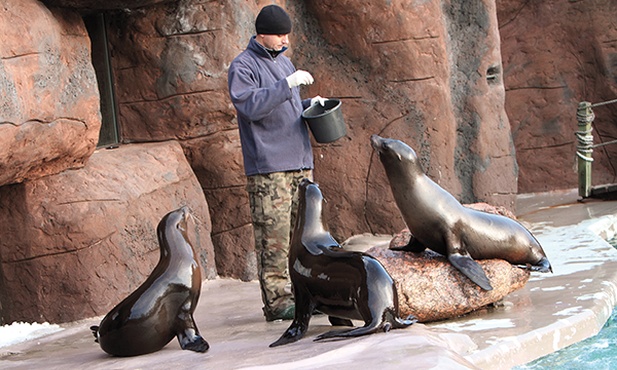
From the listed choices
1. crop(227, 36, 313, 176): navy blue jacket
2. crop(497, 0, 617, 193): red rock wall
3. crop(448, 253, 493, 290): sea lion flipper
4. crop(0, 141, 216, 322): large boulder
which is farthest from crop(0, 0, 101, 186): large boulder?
crop(497, 0, 617, 193): red rock wall

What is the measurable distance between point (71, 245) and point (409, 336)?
285cm

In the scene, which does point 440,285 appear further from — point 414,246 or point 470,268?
point 414,246

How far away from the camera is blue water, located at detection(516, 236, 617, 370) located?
4504 millimetres

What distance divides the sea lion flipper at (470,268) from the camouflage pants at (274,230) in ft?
3.01

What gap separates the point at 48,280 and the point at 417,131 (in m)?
3.75

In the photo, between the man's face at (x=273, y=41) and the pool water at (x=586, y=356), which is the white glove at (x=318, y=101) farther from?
the pool water at (x=586, y=356)

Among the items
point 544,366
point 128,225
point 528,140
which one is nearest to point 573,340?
point 544,366

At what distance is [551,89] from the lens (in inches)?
432

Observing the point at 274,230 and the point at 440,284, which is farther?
the point at 274,230

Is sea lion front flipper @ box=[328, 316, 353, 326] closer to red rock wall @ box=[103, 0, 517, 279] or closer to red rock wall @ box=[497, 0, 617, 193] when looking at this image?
red rock wall @ box=[103, 0, 517, 279]

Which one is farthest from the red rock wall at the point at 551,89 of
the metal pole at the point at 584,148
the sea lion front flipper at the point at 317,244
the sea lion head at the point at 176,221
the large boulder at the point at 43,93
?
the sea lion head at the point at 176,221

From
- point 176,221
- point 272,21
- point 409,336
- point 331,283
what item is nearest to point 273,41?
point 272,21

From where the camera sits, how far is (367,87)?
28.1 feet

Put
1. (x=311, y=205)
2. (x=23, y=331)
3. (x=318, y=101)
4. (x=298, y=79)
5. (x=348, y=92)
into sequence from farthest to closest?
(x=348, y=92) < (x=23, y=331) < (x=318, y=101) < (x=298, y=79) < (x=311, y=205)
